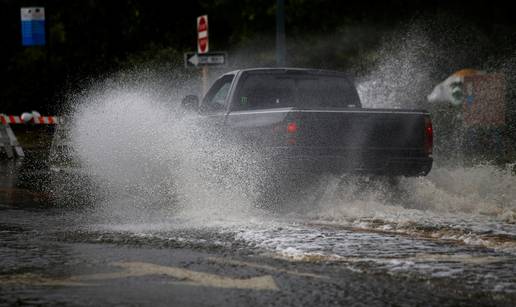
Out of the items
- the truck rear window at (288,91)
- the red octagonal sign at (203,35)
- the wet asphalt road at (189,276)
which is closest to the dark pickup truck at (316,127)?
the truck rear window at (288,91)

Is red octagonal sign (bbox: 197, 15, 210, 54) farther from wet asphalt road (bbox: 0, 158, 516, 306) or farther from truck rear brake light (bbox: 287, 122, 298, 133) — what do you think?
wet asphalt road (bbox: 0, 158, 516, 306)

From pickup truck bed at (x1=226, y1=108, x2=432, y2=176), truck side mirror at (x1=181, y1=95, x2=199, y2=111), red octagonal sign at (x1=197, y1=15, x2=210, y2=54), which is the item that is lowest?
pickup truck bed at (x1=226, y1=108, x2=432, y2=176)

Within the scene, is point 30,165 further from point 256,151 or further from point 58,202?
point 256,151

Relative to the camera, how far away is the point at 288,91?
510 inches

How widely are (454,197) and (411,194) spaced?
0.64 meters

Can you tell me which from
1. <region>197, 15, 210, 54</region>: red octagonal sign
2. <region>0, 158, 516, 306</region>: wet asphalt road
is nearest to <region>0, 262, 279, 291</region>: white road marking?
<region>0, 158, 516, 306</region>: wet asphalt road

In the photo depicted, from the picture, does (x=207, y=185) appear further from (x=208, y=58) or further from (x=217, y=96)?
(x=208, y=58)

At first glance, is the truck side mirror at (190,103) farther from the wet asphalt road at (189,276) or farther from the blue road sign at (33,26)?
the blue road sign at (33,26)

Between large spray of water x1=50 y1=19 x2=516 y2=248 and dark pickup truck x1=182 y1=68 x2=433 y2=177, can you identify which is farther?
dark pickup truck x1=182 y1=68 x2=433 y2=177

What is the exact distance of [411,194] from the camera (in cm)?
1253

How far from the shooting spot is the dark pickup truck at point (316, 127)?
1114 cm

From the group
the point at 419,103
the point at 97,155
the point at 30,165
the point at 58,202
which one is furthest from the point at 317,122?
the point at 419,103

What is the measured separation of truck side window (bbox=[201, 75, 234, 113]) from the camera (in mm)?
13188

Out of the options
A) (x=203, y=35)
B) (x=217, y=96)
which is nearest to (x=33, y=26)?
(x=203, y=35)
